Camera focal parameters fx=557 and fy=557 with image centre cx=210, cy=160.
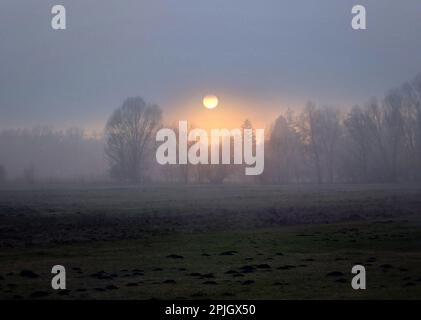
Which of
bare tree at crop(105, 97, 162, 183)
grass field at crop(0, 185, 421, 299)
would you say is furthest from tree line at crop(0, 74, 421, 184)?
grass field at crop(0, 185, 421, 299)

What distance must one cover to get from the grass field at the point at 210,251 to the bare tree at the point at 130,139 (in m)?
72.1

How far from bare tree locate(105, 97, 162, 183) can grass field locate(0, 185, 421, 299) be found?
237 feet

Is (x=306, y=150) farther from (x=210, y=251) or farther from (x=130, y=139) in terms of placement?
(x=210, y=251)

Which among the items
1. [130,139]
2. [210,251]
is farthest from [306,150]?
[210,251]

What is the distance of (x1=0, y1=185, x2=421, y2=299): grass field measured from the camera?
20.1 m

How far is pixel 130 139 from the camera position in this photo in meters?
128

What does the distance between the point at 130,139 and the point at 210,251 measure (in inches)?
3968

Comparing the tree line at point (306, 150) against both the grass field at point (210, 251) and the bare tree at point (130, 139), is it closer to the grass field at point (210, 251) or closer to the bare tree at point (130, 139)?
the bare tree at point (130, 139)

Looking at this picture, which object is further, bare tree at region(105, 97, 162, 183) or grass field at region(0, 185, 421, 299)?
bare tree at region(105, 97, 162, 183)

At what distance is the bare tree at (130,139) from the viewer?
124750 mm

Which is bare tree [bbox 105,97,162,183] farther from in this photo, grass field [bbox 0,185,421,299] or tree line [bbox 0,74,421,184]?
grass field [bbox 0,185,421,299]

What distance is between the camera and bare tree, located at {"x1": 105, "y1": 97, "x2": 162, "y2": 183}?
125 meters

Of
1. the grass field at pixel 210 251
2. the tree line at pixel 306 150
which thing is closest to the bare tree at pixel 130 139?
the tree line at pixel 306 150

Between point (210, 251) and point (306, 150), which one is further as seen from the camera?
point (306, 150)
